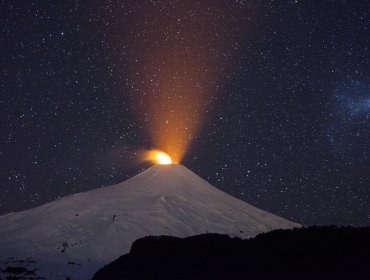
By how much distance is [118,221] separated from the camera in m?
61.1

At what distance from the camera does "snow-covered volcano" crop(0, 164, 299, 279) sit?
49500 mm

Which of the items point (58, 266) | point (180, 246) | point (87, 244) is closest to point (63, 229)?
point (87, 244)

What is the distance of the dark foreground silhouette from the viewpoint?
1670 cm

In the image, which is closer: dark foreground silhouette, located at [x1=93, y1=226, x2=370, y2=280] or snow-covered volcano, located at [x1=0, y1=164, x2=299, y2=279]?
dark foreground silhouette, located at [x1=93, y1=226, x2=370, y2=280]

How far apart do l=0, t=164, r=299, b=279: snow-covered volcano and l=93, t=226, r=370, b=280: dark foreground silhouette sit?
17392mm

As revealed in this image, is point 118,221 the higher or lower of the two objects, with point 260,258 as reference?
higher

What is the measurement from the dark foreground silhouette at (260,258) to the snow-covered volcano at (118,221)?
17.4m

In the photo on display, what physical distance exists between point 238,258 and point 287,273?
3.26m

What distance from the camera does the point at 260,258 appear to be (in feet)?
62.4

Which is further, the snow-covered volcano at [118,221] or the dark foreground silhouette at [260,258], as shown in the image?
the snow-covered volcano at [118,221]

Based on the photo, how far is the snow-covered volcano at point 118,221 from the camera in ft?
162

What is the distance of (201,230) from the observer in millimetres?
Result: 59625

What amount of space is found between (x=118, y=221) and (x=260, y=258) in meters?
44.3

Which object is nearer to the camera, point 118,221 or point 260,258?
point 260,258
